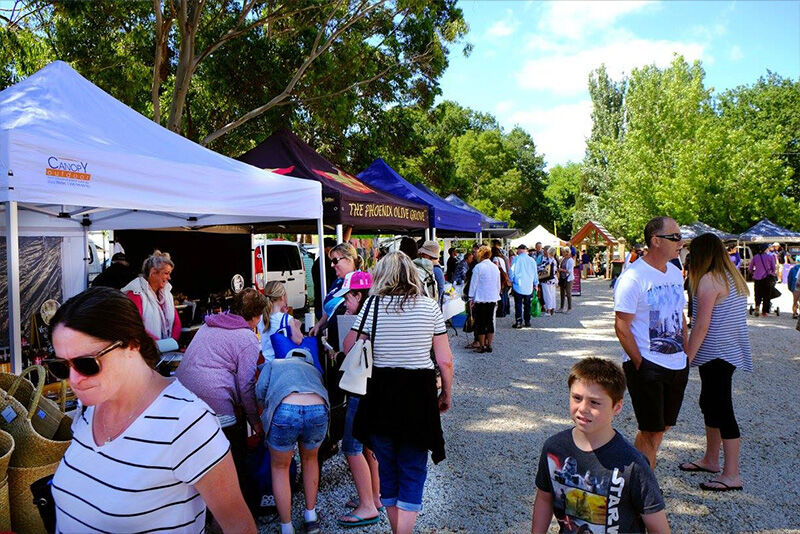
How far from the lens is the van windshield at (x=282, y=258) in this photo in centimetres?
1380

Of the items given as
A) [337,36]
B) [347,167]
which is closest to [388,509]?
[337,36]

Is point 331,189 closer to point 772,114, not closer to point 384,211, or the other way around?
point 384,211

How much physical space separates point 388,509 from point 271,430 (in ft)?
2.64

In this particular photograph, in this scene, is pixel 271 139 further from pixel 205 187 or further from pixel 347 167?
pixel 347 167

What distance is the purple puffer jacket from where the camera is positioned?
10.4ft

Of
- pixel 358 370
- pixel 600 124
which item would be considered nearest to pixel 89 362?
pixel 358 370

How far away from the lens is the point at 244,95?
1306cm

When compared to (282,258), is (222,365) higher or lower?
lower

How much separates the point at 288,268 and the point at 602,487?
12.7 metres

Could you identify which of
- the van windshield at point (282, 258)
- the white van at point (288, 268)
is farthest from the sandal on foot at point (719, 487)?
the van windshield at point (282, 258)

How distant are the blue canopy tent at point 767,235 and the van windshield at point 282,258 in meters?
25.3

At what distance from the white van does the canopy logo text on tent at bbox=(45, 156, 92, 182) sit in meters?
9.68

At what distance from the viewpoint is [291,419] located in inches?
120

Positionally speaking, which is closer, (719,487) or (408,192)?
(719,487)
